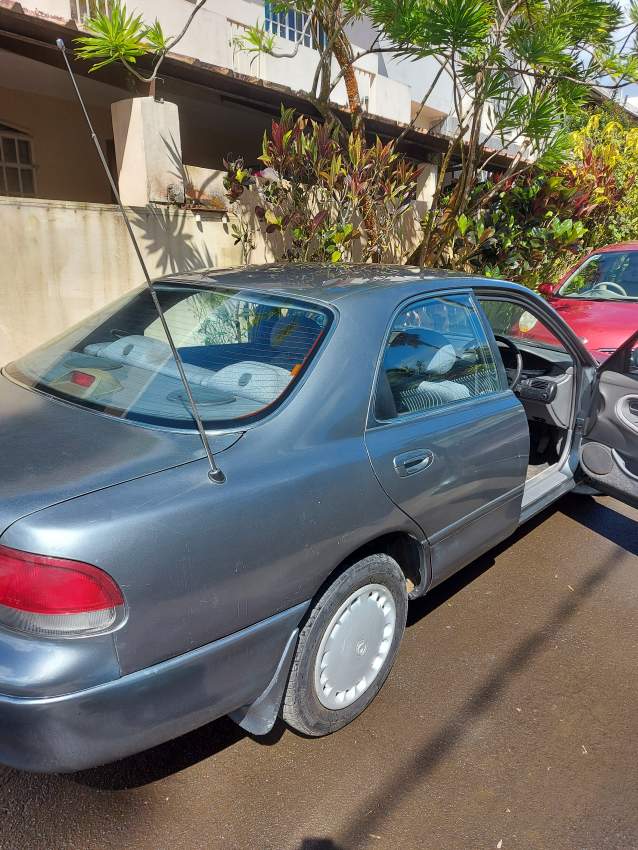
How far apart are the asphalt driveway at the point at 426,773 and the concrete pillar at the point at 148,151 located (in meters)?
4.38

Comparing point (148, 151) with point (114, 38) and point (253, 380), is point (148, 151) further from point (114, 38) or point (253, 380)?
point (253, 380)

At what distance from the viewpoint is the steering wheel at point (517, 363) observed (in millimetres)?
3607

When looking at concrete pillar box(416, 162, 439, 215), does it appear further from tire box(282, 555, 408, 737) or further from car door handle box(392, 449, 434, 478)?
tire box(282, 555, 408, 737)

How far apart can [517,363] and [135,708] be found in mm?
2854

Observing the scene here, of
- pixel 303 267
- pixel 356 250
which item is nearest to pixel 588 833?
pixel 303 267

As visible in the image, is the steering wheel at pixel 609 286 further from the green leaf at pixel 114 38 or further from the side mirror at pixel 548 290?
the green leaf at pixel 114 38

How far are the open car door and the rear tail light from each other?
8.88ft

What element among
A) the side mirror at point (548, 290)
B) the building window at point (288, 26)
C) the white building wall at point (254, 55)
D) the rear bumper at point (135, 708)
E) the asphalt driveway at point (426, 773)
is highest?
the building window at point (288, 26)

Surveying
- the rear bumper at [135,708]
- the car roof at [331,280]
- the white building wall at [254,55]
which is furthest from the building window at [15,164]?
the rear bumper at [135,708]

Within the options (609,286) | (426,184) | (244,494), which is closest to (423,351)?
(244,494)

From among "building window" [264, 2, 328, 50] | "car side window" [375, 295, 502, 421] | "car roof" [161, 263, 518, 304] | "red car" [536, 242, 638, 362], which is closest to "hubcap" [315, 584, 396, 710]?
"car side window" [375, 295, 502, 421]

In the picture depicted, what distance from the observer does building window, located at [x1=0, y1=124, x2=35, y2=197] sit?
26.9ft

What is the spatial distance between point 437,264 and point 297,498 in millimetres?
6095

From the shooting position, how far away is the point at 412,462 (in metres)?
2.36
